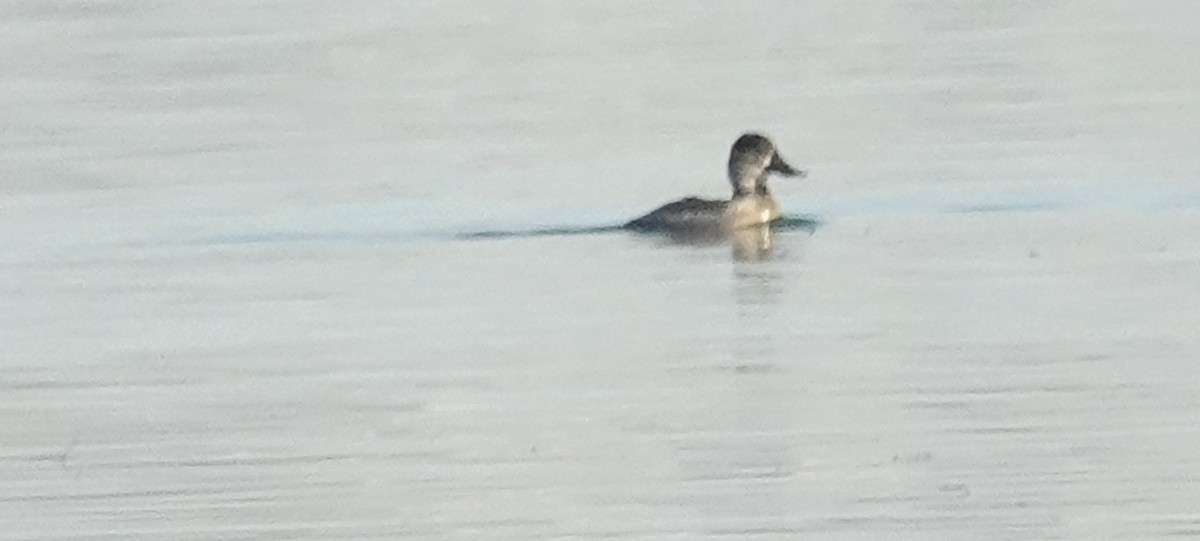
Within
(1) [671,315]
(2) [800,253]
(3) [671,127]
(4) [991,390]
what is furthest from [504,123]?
(4) [991,390]

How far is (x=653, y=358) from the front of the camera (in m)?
12.8

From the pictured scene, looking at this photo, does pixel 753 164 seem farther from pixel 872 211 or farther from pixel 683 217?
pixel 683 217

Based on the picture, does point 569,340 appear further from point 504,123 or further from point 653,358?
point 504,123

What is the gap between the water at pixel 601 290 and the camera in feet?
34.2

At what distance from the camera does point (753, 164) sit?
17.9 meters

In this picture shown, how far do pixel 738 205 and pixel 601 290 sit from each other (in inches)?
105

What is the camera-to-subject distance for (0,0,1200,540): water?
1043cm

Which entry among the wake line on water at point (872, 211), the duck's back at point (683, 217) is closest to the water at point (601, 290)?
the wake line on water at point (872, 211)

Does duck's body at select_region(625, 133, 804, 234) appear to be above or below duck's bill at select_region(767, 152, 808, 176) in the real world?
below

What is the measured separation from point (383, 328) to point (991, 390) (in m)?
2.66

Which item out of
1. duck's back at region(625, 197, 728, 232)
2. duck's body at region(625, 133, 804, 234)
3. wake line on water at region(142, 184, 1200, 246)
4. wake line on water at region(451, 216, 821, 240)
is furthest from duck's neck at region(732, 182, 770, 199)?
wake line on water at region(451, 216, 821, 240)

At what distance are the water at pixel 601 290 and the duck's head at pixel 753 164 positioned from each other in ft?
0.93

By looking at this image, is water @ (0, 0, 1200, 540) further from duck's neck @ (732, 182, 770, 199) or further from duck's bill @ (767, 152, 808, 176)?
duck's neck @ (732, 182, 770, 199)

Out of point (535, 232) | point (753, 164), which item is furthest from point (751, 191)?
point (535, 232)
